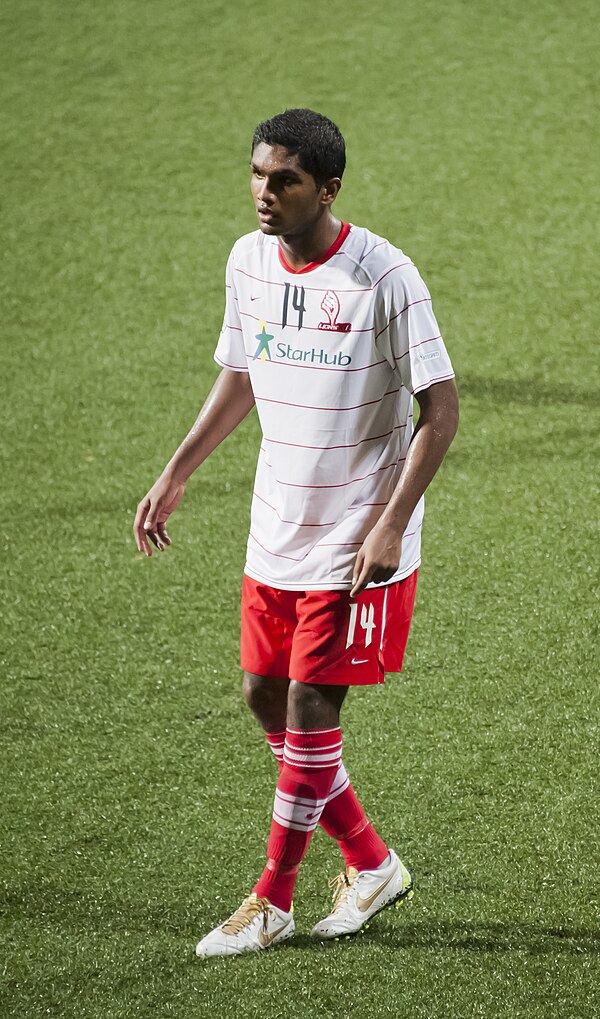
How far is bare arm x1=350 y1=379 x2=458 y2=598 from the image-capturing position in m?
2.33

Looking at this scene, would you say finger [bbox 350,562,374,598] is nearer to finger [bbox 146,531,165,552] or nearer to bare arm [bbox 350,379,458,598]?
bare arm [bbox 350,379,458,598]

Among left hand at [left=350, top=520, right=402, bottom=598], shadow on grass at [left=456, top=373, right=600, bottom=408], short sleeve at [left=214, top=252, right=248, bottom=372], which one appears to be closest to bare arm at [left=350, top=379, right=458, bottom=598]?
left hand at [left=350, top=520, right=402, bottom=598]

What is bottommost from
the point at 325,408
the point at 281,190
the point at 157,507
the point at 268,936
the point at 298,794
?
the point at 268,936

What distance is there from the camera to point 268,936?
2629mm

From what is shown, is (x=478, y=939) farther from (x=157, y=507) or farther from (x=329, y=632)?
(x=157, y=507)

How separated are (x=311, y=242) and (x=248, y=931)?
1388mm

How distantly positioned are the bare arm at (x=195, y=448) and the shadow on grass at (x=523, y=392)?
309cm

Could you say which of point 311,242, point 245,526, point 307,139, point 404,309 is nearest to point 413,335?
point 404,309

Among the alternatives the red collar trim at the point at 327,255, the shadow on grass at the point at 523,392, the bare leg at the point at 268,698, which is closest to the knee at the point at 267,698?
the bare leg at the point at 268,698

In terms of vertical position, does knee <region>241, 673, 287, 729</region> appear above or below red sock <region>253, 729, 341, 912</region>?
above

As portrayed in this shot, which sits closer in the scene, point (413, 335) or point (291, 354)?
point (413, 335)

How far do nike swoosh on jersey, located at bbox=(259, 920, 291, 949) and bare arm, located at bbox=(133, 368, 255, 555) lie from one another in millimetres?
830

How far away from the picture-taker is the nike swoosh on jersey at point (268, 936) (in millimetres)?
2621

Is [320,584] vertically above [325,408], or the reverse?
[325,408]
